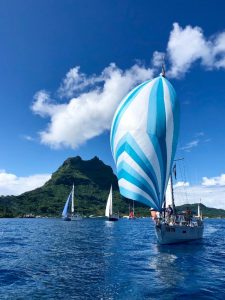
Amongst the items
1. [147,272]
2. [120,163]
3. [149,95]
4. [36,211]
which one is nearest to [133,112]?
[149,95]

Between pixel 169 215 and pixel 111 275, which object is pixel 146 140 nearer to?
pixel 111 275

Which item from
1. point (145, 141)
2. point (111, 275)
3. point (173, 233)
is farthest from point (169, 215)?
point (111, 275)

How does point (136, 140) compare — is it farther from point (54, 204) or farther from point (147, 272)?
point (54, 204)

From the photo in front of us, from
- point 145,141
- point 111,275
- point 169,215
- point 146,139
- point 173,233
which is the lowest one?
point 111,275

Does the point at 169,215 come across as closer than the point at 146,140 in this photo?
No

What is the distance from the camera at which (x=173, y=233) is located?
3338 centimetres

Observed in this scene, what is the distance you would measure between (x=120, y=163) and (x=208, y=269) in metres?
9.46

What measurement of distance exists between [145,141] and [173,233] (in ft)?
39.6

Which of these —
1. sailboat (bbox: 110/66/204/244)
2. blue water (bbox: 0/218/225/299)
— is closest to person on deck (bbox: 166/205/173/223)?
blue water (bbox: 0/218/225/299)

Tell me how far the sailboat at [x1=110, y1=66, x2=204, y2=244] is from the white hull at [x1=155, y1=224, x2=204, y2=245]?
20.5 ft

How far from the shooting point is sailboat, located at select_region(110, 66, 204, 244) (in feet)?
84.3

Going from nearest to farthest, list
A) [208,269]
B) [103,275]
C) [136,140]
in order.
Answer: [103,275] < [208,269] < [136,140]

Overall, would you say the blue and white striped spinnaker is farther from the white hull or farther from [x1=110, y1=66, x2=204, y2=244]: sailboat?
the white hull

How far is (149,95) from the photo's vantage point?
27172 mm
